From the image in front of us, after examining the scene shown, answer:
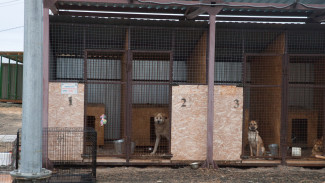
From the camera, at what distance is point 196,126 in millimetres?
7344

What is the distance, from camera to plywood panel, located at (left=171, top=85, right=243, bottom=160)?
7324 millimetres

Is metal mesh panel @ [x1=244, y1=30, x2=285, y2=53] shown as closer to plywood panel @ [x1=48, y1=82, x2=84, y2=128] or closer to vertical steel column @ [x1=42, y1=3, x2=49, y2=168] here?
plywood panel @ [x1=48, y1=82, x2=84, y2=128]

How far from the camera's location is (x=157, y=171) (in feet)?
23.1

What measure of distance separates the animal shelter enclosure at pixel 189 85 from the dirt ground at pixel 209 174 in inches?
13.5

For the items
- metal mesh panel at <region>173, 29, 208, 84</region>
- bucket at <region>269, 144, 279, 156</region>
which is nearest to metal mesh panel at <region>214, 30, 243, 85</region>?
metal mesh panel at <region>173, 29, 208, 84</region>

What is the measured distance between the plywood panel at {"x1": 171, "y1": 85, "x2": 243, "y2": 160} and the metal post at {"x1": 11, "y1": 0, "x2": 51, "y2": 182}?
10.3 feet

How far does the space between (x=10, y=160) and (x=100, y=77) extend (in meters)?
3.21

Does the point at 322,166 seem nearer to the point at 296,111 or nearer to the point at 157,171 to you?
the point at 296,111

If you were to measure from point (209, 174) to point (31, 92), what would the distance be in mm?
3853

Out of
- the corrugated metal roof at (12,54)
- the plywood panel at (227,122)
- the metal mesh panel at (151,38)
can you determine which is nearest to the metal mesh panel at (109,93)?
the metal mesh panel at (151,38)

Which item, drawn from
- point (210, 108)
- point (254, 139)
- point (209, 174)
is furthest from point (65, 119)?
point (254, 139)

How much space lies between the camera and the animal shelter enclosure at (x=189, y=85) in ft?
24.0

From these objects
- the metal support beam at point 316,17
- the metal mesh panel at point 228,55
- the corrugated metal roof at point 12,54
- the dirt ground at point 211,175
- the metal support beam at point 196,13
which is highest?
the corrugated metal roof at point 12,54

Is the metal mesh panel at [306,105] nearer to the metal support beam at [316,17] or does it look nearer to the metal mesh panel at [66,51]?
the metal support beam at [316,17]
